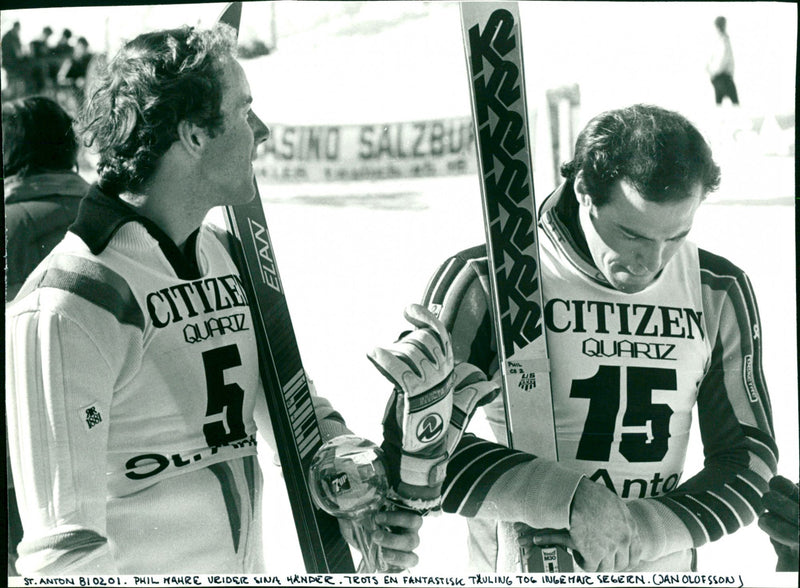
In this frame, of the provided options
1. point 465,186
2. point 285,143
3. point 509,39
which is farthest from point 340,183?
point 509,39

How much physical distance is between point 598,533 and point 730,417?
1.56ft

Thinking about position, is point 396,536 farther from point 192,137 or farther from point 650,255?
point 192,137

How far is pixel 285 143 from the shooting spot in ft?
8.09

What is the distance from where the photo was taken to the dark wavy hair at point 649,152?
2.40m

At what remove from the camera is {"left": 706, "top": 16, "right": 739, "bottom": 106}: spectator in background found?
2.39 m

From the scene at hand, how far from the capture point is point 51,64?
2.47 m

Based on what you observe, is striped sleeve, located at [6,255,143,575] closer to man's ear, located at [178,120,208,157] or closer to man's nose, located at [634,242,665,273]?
man's ear, located at [178,120,208,157]

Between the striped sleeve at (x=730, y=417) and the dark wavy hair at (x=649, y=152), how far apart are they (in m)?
0.24

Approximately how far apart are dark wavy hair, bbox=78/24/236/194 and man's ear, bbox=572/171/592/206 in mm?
944

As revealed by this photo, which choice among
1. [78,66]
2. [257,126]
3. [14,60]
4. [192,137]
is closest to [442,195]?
[257,126]

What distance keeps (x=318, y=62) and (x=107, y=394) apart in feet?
3.31

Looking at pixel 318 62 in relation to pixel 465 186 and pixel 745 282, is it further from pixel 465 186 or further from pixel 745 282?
pixel 745 282

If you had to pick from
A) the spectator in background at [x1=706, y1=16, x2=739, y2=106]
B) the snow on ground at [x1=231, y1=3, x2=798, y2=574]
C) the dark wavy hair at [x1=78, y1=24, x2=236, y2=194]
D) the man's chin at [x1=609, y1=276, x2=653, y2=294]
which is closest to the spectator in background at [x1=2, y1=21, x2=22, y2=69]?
the dark wavy hair at [x1=78, y1=24, x2=236, y2=194]

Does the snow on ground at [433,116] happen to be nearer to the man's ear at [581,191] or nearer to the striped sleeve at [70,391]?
the man's ear at [581,191]
